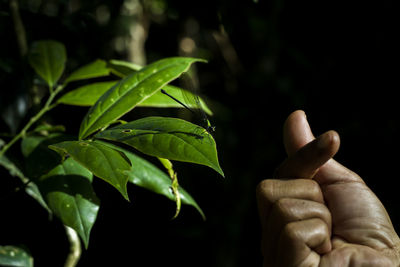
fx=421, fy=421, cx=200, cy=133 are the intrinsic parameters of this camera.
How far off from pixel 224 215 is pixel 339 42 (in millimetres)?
1260

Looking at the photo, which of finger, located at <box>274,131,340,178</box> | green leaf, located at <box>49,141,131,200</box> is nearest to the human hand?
finger, located at <box>274,131,340,178</box>

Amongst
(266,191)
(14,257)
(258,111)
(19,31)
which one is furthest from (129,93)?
(258,111)

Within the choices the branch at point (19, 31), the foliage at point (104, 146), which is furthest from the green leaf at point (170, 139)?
the branch at point (19, 31)

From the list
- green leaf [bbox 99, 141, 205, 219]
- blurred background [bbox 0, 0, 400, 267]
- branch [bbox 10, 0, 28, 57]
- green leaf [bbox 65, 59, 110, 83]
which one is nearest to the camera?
green leaf [bbox 99, 141, 205, 219]

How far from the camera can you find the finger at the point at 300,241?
2.28ft

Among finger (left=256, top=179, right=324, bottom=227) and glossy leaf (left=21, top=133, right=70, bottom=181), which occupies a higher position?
glossy leaf (left=21, top=133, right=70, bottom=181)

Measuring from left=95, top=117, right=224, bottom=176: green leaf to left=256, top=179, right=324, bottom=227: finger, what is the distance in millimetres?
192

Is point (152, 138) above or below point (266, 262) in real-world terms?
above

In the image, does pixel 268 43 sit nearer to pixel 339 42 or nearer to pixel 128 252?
pixel 339 42

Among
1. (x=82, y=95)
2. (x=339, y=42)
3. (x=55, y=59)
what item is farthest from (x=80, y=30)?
(x=339, y=42)

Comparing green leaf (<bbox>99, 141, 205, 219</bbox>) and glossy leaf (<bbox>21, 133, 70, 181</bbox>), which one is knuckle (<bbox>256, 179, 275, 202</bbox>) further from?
glossy leaf (<bbox>21, 133, 70, 181</bbox>)

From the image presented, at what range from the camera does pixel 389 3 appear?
230 centimetres

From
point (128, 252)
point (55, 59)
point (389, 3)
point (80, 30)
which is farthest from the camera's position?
point (128, 252)

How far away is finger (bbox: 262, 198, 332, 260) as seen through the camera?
72 centimetres
